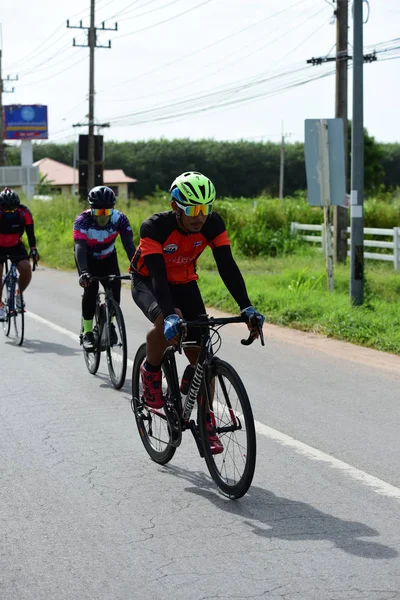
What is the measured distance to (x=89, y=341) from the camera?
31.6 ft

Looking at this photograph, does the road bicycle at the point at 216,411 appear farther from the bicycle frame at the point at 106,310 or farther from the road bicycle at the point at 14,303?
the road bicycle at the point at 14,303

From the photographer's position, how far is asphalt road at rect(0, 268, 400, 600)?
4.28m

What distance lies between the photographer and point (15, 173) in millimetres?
53344

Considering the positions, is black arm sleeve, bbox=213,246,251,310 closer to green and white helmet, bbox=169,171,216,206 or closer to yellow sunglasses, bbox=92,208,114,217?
green and white helmet, bbox=169,171,216,206

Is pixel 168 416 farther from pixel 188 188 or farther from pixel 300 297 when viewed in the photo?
pixel 300 297

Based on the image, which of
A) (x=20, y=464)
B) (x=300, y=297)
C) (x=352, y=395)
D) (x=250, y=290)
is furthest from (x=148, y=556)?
(x=250, y=290)

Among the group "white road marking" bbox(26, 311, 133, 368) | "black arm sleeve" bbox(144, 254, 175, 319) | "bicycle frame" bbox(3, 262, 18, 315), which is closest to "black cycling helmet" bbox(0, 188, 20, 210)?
"bicycle frame" bbox(3, 262, 18, 315)

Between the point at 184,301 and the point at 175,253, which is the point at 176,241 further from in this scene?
the point at 184,301

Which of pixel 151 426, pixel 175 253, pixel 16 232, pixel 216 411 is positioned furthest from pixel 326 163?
pixel 216 411

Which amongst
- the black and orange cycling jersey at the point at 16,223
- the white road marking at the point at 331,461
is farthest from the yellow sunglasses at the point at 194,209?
the black and orange cycling jersey at the point at 16,223

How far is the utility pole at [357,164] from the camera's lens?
561 inches

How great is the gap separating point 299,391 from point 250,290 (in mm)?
7219

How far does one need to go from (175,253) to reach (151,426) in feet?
4.17

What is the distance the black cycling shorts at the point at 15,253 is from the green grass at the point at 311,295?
3.80m
